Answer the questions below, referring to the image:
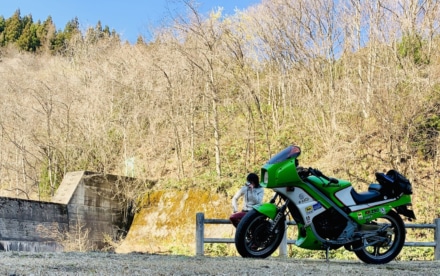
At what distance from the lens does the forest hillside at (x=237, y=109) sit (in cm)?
1537

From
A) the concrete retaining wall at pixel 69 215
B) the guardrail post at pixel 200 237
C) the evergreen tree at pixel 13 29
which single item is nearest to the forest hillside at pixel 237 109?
the concrete retaining wall at pixel 69 215

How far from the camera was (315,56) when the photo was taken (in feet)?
63.1

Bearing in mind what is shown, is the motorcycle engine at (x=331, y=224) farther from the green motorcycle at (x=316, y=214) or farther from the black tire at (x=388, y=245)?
the black tire at (x=388, y=245)

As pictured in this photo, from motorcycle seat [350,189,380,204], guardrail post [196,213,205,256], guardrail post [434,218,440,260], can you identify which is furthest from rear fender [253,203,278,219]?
guardrail post [434,218,440,260]

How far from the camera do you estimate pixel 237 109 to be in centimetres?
2209

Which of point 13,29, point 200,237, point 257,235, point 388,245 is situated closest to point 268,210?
point 257,235

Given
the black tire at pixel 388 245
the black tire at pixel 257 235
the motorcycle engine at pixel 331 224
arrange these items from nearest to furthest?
the black tire at pixel 257 235
the motorcycle engine at pixel 331 224
the black tire at pixel 388 245

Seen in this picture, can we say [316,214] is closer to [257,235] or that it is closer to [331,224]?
[331,224]

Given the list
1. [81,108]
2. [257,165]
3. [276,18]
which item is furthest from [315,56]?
[81,108]

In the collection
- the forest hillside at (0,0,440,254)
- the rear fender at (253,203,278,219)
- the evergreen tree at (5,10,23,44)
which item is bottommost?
the rear fender at (253,203,278,219)

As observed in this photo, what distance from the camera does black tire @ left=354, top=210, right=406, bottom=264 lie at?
22.1ft

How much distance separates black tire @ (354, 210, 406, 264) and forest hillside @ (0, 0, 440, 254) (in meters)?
7.84

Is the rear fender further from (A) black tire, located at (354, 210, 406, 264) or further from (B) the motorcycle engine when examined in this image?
(A) black tire, located at (354, 210, 406, 264)

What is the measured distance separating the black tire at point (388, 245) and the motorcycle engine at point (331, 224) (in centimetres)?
37
